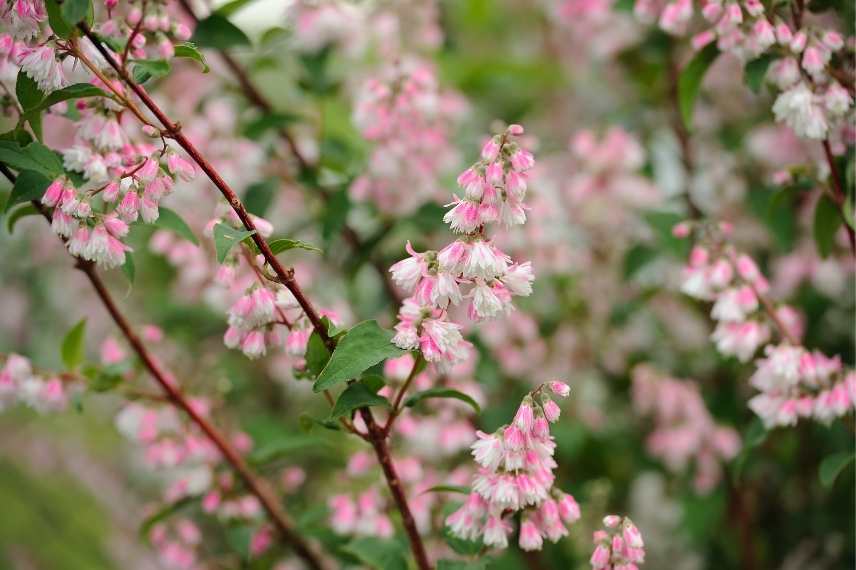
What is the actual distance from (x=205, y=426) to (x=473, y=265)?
2.06ft

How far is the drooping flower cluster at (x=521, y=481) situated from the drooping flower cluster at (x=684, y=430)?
35.9 inches

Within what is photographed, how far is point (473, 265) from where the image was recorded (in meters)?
0.84

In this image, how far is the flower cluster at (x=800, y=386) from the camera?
43.9 inches

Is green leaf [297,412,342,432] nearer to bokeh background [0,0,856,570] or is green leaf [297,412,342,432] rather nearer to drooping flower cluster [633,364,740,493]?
bokeh background [0,0,856,570]

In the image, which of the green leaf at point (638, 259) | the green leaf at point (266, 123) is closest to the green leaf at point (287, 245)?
the green leaf at point (266, 123)

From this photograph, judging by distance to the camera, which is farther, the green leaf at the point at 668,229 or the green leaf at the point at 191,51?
the green leaf at the point at 668,229

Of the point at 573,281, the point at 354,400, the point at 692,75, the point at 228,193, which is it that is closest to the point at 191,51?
the point at 228,193

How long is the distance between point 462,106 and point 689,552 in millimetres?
1190

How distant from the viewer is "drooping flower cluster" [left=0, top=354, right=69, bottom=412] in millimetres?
1196

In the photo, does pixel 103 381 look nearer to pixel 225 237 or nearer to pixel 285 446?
pixel 285 446

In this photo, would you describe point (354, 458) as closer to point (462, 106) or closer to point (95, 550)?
point (462, 106)

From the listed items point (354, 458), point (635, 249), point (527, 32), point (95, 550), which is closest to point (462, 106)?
point (635, 249)

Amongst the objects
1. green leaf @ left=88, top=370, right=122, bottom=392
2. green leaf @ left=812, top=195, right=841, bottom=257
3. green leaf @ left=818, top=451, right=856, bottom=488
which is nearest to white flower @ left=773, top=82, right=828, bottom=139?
green leaf @ left=812, top=195, right=841, bottom=257

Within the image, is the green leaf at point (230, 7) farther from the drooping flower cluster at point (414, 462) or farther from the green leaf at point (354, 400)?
the green leaf at point (354, 400)
